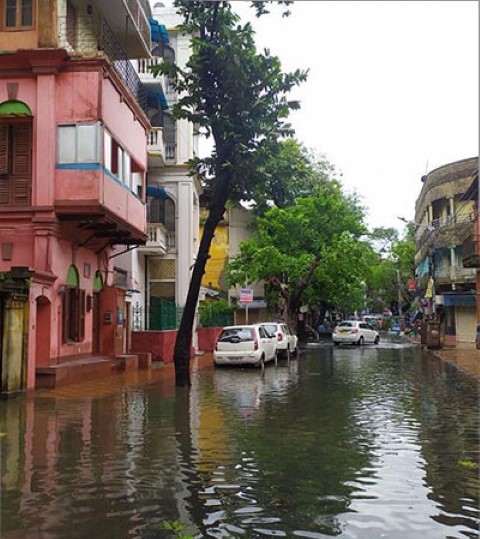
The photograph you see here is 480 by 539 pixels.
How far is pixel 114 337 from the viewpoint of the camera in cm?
2203

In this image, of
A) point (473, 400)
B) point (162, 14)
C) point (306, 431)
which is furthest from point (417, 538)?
point (162, 14)

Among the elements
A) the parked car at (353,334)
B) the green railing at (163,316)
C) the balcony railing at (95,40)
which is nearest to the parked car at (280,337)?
the green railing at (163,316)

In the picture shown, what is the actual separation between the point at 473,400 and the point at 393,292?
86167 millimetres

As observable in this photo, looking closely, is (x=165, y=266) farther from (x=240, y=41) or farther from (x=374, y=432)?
(x=374, y=432)

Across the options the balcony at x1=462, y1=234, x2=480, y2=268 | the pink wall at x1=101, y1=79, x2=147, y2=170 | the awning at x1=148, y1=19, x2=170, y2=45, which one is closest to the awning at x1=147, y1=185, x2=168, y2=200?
the awning at x1=148, y1=19, x2=170, y2=45

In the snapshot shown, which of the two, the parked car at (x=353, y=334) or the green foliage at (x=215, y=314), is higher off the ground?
the green foliage at (x=215, y=314)

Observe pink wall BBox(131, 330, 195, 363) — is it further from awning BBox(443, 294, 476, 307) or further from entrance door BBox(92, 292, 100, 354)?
awning BBox(443, 294, 476, 307)

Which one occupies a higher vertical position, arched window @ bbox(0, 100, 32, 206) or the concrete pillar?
arched window @ bbox(0, 100, 32, 206)

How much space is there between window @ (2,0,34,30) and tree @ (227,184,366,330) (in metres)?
21.6

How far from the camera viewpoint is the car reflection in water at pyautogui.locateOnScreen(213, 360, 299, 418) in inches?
543

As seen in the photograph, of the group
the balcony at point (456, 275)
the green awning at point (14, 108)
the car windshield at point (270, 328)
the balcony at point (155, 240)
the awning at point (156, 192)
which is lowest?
the car windshield at point (270, 328)

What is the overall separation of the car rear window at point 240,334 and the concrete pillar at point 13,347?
9558 mm

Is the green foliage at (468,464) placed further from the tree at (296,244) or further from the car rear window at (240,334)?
the tree at (296,244)

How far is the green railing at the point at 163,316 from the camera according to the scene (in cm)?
2766
